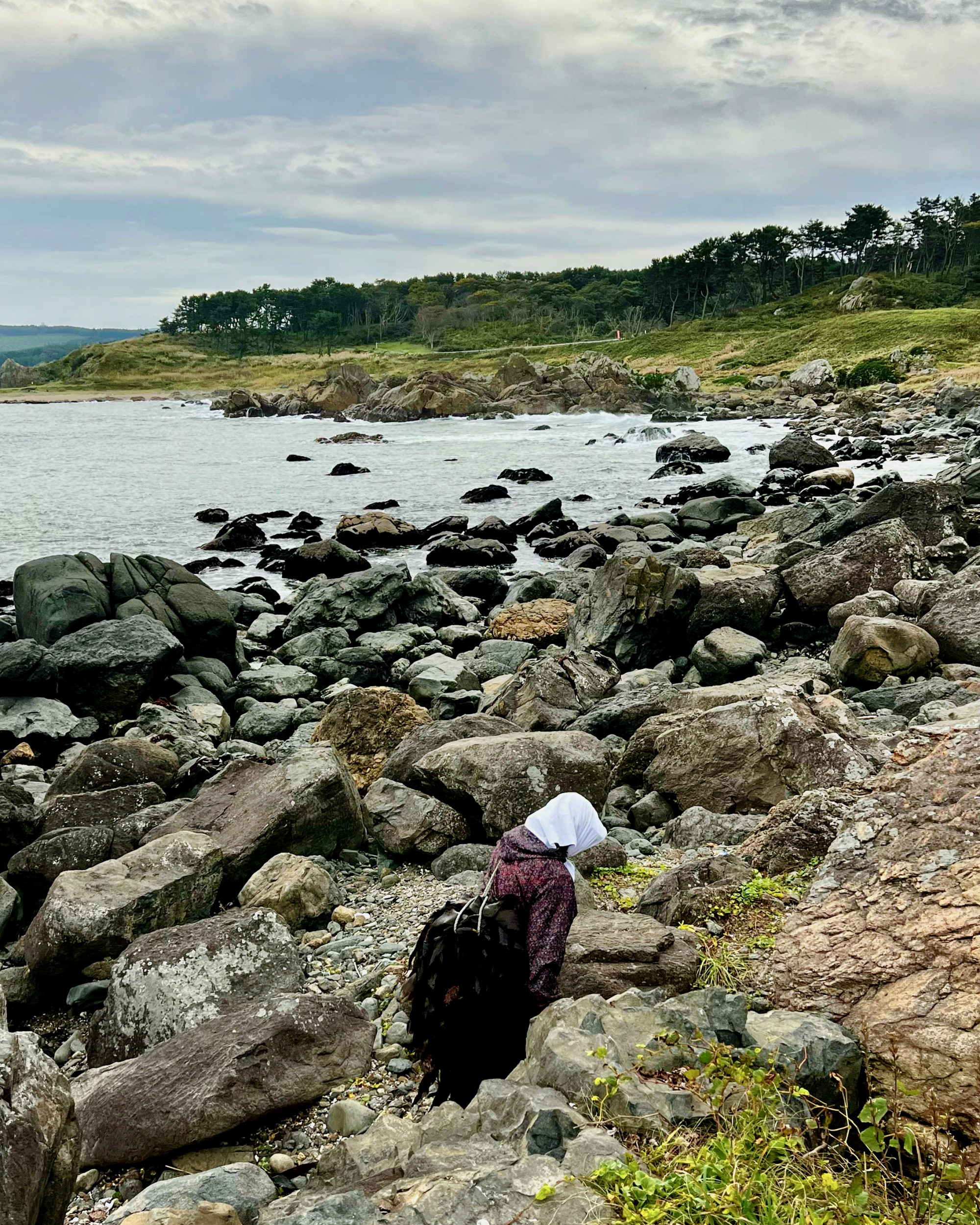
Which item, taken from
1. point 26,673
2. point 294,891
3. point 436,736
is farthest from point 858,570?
point 26,673

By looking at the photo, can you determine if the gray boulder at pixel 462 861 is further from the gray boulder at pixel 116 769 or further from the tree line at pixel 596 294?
the tree line at pixel 596 294

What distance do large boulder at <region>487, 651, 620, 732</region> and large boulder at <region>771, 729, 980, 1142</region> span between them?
5.62 meters

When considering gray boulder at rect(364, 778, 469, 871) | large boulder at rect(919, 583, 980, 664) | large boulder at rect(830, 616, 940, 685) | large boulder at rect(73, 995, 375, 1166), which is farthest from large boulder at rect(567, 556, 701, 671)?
large boulder at rect(73, 995, 375, 1166)

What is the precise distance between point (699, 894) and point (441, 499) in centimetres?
3351

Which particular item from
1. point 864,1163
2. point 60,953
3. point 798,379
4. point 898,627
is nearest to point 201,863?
point 60,953

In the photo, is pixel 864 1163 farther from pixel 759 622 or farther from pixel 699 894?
pixel 759 622

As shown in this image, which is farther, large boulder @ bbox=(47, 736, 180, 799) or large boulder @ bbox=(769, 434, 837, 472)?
large boulder @ bbox=(769, 434, 837, 472)

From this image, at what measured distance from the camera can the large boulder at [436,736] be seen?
33.1 ft

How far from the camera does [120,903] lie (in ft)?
23.7

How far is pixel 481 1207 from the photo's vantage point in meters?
3.57

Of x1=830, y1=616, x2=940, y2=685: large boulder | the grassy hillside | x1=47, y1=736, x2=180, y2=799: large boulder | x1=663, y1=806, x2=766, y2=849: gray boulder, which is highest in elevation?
the grassy hillside

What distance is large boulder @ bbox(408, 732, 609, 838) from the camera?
338 inches

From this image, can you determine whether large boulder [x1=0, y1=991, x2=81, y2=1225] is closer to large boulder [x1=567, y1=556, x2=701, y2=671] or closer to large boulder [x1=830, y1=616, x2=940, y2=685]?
large boulder [x1=830, y1=616, x2=940, y2=685]

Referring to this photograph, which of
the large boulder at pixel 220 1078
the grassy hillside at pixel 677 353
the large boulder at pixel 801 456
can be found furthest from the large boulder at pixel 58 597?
the grassy hillside at pixel 677 353
